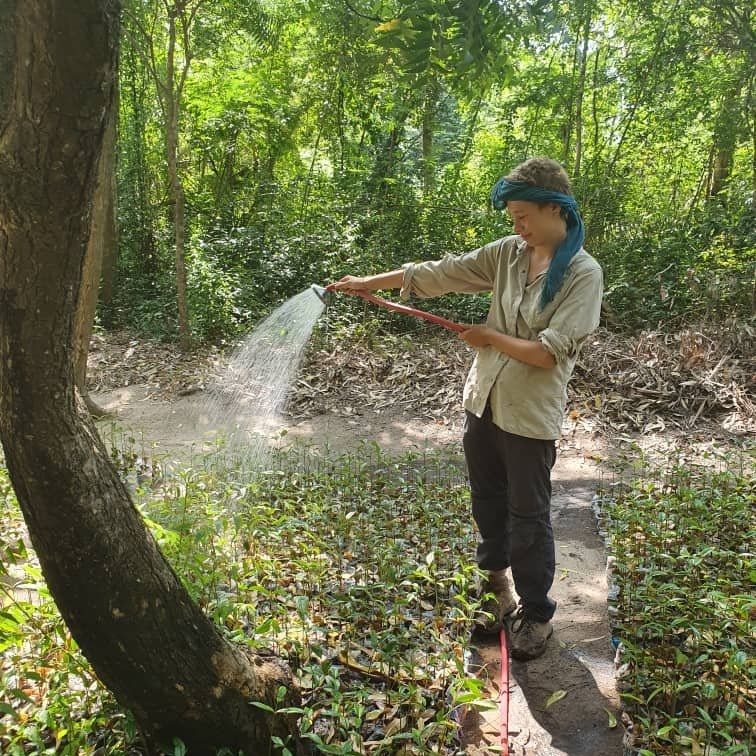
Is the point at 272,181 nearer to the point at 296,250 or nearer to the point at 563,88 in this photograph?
the point at 296,250

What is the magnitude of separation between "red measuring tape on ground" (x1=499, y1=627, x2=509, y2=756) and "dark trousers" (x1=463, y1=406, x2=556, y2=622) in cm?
19

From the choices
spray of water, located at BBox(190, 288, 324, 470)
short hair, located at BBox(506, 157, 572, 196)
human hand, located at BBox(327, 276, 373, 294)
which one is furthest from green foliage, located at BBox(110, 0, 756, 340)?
short hair, located at BBox(506, 157, 572, 196)

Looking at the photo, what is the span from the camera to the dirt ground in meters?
2.42

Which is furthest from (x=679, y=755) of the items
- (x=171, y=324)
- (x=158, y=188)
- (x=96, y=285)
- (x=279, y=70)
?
(x=158, y=188)

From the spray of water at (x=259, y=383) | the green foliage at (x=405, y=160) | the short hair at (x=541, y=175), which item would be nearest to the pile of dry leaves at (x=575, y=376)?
the spray of water at (x=259, y=383)

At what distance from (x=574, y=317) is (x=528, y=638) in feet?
4.54

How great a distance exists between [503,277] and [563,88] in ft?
25.6

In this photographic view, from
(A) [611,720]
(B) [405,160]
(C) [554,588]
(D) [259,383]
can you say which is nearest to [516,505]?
(A) [611,720]

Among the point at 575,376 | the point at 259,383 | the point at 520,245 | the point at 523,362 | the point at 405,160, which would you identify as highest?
the point at 405,160

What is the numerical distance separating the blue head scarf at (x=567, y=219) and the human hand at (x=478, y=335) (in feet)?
0.78

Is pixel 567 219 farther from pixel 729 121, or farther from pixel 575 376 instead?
pixel 729 121

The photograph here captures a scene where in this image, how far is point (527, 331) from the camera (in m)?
2.63

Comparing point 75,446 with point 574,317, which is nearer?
point 75,446

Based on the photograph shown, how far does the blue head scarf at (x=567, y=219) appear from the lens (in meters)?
2.45
